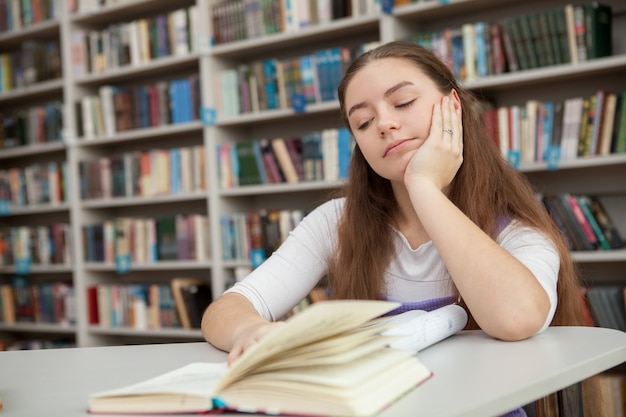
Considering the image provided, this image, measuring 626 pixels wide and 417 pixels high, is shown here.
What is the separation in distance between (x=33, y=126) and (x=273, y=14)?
186 centimetres

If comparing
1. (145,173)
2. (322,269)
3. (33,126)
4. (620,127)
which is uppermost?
(33,126)

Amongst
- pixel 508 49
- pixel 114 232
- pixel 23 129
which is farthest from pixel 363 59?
pixel 23 129

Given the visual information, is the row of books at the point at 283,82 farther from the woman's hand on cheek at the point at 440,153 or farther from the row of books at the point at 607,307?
the woman's hand on cheek at the point at 440,153

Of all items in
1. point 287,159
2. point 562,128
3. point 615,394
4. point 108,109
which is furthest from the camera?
point 108,109

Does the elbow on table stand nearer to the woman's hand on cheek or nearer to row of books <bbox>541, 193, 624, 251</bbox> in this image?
the woman's hand on cheek

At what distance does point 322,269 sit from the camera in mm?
1622

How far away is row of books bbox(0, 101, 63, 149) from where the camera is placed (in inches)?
167

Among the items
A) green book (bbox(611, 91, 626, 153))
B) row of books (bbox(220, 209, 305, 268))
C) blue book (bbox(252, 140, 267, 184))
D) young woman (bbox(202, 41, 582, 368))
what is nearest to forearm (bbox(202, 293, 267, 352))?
young woman (bbox(202, 41, 582, 368))

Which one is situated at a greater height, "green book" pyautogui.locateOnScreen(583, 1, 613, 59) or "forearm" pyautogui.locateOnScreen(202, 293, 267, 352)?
"green book" pyautogui.locateOnScreen(583, 1, 613, 59)

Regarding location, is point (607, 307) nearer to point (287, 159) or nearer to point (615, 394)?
point (615, 394)

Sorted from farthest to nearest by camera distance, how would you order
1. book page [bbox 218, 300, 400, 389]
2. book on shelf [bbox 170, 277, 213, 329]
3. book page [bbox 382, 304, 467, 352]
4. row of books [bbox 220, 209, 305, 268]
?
book on shelf [bbox 170, 277, 213, 329] → row of books [bbox 220, 209, 305, 268] → book page [bbox 382, 304, 467, 352] → book page [bbox 218, 300, 400, 389]

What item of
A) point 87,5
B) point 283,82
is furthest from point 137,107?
point 283,82

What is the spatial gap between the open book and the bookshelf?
2017 millimetres

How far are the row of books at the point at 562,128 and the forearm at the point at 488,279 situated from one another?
1.47 metres
